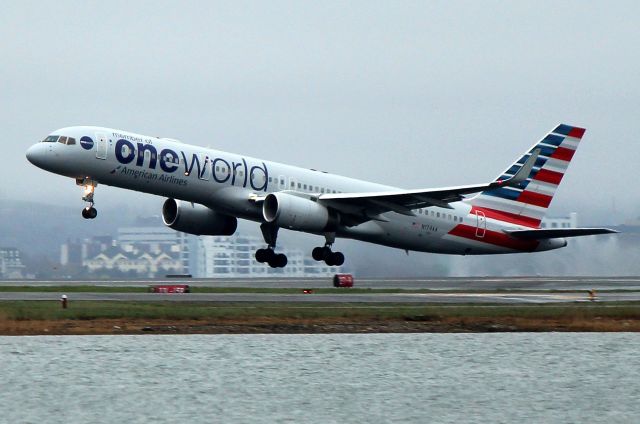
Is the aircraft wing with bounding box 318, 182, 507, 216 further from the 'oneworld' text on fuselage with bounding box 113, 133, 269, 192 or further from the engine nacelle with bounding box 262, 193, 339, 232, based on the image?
the 'oneworld' text on fuselage with bounding box 113, 133, 269, 192

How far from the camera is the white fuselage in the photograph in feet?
182

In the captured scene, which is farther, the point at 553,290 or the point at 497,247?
the point at 497,247

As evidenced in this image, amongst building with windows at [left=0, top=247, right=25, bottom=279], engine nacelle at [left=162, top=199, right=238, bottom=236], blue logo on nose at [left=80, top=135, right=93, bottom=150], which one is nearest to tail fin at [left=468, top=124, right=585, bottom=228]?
engine nacelle at [left=162, top=199, right=238, bottom=236]

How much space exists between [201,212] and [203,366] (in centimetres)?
2598

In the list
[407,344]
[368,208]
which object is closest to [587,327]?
[407,344]

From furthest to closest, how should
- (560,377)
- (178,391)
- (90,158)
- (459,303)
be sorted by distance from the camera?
(90,158), (459,303), (560,377), (178,391)

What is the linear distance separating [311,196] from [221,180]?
503 centimetres

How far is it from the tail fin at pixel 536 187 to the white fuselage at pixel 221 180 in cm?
138

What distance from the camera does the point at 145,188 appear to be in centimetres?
5678

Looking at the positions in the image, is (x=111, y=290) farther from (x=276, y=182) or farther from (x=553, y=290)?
(x=553, y=290)

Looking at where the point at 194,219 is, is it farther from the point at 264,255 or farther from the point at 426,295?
the point at 426,295

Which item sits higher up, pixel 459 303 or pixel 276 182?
pixel 276 182

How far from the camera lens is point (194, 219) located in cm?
6378

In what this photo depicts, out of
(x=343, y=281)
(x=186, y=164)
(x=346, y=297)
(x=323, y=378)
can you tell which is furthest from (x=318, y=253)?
(x=323, y=378)
